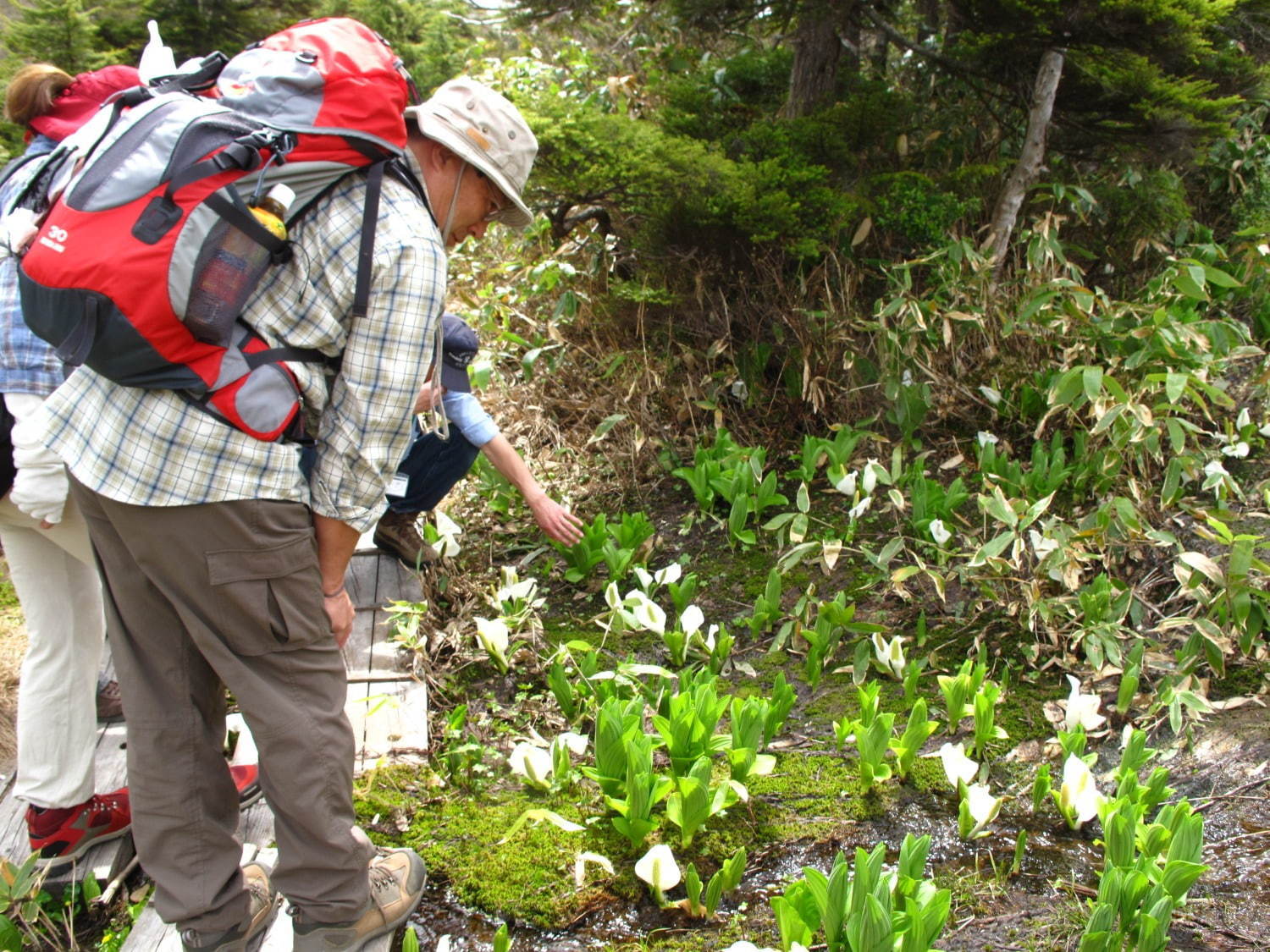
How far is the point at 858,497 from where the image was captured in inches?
141

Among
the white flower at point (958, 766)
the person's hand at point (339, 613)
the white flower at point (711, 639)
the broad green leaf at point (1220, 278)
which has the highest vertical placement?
the broad green leaf at point (1220, 278)

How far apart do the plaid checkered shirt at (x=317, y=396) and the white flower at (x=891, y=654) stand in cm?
166

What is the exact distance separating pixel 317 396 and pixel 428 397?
803 millimetres

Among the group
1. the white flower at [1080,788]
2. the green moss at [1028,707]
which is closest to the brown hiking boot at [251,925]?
the white flower at [1080,788]

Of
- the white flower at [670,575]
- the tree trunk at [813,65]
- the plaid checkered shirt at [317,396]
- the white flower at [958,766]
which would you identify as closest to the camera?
the plaid checkered shirt at [317,396]

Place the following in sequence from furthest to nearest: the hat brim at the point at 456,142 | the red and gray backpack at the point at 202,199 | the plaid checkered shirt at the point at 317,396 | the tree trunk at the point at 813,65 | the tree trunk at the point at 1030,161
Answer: the tree trunk at the point at 813,65 → the tree trunk at the point at 1030,161 → the hat brim at the point at 456,142 → the plaid checkered shirt at the point at 317,396 → the red and gray backpack at the point at 202,199

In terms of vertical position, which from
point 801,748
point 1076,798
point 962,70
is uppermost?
point 962,70

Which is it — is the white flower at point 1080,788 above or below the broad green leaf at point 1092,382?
below

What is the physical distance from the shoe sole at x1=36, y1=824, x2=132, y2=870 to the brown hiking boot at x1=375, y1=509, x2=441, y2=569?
132 cm

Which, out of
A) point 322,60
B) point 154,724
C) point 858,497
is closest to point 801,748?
point 858,497

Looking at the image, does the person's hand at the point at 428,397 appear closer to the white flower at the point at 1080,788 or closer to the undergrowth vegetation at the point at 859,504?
the undergrowth vegetation at the point at 859,504

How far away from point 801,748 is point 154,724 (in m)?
1.64

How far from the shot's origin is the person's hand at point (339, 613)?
6.04 ft

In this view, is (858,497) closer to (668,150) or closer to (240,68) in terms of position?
(668,150)
